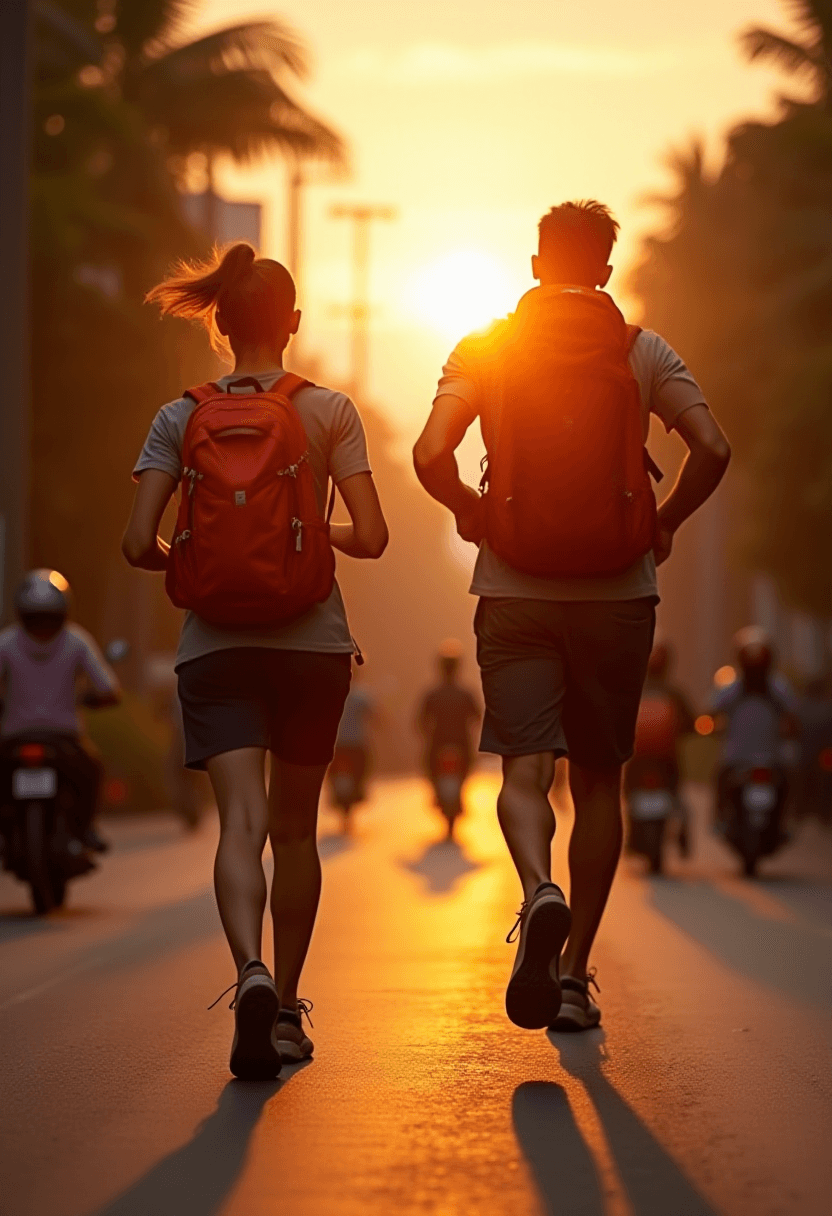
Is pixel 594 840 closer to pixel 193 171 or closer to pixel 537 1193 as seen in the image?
pixel 537 1193

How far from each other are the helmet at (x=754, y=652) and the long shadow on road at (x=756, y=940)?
2.49 metres

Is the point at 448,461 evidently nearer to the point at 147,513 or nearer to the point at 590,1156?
the point at 147,513

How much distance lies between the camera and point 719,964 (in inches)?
392

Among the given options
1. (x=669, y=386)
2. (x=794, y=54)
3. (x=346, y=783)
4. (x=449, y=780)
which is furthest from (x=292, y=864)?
(x=794, y=54)

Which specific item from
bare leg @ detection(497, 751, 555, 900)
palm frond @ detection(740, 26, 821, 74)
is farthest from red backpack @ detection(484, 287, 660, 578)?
palm frond @ detection(740, 26, 821, 74)

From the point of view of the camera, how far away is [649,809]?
1692 centimetres

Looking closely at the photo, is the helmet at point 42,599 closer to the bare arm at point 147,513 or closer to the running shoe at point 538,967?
the bare arm at point 147,513

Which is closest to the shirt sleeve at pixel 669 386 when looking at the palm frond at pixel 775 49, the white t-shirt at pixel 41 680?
the white t-shirt at pixel 41 680

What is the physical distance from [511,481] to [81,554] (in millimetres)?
25791

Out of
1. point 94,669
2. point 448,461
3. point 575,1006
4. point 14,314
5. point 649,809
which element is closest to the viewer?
point 448,461

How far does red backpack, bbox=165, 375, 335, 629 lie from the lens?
6.27m

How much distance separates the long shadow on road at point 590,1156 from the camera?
483 cm

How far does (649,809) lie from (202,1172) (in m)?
11.9

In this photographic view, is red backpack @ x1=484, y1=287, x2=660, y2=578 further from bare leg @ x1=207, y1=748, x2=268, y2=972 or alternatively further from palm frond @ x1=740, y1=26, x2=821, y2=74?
palm frond @ x1=740, y1=26, x2=821, y2=74
